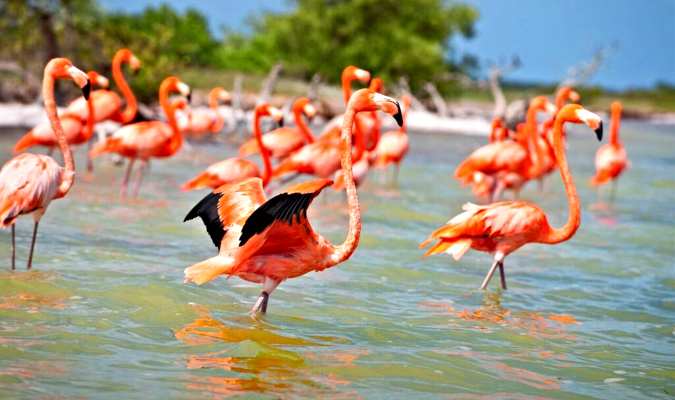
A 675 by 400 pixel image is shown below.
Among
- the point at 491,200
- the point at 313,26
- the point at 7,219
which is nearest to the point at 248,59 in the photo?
the point at 313,26

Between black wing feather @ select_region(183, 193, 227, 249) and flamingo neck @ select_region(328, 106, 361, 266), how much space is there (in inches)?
22.2

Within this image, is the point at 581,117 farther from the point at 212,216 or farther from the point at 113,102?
the point at 113,102

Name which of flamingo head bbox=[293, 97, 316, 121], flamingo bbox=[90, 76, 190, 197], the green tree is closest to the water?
flamingo bbox=[90, 76, 190, 197]

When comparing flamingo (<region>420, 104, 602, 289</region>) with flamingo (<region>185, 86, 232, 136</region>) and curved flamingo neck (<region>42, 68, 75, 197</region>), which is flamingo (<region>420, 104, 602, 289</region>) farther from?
flamingo (<region>185, 86, 232, 136</region>)

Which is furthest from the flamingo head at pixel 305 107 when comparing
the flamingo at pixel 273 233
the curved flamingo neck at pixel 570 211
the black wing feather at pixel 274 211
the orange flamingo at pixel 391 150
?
the black wing feather at pixel 274 211

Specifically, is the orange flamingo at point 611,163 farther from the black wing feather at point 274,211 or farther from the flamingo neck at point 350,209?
the black wing feather at point 274,211

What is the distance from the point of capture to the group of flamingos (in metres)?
4.64

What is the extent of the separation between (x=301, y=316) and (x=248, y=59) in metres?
26.3

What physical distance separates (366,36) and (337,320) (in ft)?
75.1

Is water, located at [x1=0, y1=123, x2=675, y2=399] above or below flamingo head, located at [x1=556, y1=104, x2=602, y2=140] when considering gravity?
below

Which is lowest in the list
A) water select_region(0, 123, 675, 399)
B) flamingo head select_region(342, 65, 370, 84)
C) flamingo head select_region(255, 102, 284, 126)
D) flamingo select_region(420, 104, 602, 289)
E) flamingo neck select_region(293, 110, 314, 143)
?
water select_region(0, 123, 675, 399)

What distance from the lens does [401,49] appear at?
26625 millimetres

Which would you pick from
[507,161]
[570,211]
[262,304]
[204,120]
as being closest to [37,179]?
[262,304]

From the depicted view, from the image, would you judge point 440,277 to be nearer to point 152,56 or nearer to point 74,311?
point 74,311
